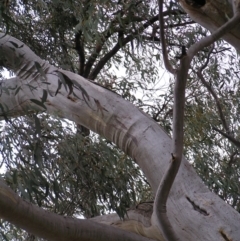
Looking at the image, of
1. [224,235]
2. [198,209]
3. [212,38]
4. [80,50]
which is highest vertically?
[80,50]

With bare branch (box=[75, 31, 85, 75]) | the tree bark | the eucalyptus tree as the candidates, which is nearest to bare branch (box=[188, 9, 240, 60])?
the eucalyptus tree

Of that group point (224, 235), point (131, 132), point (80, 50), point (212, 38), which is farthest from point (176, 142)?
point (80, 50)

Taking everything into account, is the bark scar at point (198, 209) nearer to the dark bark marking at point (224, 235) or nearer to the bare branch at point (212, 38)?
the dark bark marking at point (224, 235)

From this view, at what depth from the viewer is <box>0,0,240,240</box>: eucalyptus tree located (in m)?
1.87

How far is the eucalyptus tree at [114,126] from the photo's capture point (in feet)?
6.12

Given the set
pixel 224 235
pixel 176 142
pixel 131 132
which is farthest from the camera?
pixel 131 132

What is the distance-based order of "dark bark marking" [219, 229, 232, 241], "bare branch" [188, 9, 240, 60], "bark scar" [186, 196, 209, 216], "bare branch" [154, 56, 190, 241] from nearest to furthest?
"bare branch" [154, 56, 190, 241] → "bare branch" [188, 9, 240, 60] → "dark bark marking" [219, 229, 232, 241] → "bark scar" [186, 196, 209, 216]

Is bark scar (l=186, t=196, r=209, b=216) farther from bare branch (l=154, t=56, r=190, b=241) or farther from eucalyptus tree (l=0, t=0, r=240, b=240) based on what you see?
bare branch (l=154, t=56, r=190, b=241)

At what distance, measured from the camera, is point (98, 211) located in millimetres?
3080

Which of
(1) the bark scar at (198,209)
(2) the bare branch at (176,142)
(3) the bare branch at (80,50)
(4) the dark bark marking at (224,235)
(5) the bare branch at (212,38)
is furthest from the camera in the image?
(3) the bare branch at (80,50)

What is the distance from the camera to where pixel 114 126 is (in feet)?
8.45

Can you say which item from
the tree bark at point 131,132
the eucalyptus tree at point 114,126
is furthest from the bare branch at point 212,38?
the tree bark at point 131,132

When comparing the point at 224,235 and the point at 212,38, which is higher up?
the point at 212,38

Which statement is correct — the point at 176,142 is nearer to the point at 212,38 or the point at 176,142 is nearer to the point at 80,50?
the point at 212,38
